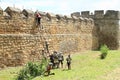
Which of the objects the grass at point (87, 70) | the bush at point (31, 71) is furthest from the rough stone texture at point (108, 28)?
the bush at point (31, 71)

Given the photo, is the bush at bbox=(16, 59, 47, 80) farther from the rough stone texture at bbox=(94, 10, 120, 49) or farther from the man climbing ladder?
the rough stone texture at bbox=(94, 10, 120, 49)

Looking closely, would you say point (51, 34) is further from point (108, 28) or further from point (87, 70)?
point (108, 28)

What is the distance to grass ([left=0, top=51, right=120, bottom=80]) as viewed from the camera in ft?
51.1

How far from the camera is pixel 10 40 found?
1680 centimetres

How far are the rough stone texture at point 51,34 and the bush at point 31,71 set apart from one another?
1067mm

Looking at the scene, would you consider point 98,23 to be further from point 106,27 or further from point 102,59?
point 102,59

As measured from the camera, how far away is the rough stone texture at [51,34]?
16781mm

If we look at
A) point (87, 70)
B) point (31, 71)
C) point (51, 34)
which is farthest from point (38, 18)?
point (87, 70)

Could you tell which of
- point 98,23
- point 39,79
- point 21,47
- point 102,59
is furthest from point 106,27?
point 39,79

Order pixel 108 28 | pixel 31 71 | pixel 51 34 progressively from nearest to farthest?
pixel 31 71 < pixel 51 34 < pixel 108 28

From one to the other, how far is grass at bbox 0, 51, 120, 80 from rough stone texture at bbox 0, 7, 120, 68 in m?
1.01

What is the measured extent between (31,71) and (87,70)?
300 cm

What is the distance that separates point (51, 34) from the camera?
20.7 m

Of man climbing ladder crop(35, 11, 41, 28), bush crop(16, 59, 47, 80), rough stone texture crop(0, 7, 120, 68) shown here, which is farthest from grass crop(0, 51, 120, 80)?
man climbing ladder crop(35, 11, 41, 28)
